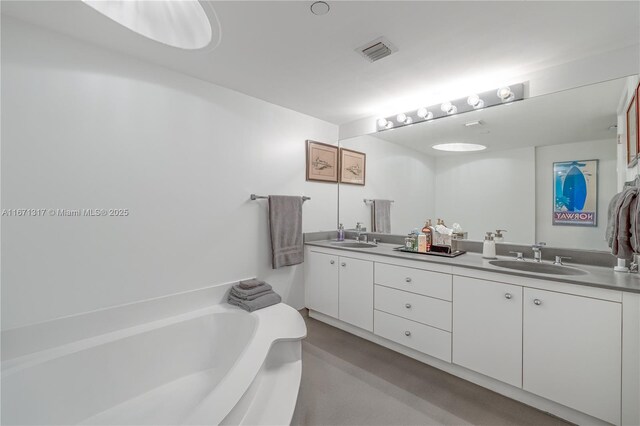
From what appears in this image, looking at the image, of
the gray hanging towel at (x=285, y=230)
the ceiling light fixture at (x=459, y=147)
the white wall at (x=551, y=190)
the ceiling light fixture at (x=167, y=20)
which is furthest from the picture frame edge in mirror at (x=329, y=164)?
the white wall at (x=551, y=190)

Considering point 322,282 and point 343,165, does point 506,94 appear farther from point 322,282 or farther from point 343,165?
Answer: point 322,282

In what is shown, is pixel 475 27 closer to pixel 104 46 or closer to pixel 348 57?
pixel 348 57

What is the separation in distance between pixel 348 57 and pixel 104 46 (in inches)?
62.2

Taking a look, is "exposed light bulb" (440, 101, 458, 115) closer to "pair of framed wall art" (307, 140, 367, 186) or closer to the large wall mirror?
the large wall mirror

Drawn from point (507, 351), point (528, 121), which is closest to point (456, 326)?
point (507, 351)

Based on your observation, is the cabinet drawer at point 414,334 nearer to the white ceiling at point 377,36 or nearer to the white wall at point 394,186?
the white wall at point 394,186

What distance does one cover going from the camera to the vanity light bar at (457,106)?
2035 millimetres

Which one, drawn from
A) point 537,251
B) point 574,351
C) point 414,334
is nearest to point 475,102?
point 537,251

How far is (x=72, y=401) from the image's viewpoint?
1459 millimetres

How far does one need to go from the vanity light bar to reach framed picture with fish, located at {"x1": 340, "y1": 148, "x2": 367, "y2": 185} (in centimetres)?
40

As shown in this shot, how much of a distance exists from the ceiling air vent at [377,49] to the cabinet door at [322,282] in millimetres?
1752

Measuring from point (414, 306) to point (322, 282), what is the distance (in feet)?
3.27

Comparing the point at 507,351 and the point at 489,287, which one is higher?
the point at 489,287

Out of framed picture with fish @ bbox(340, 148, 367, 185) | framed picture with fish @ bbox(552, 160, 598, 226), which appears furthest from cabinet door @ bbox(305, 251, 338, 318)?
framed picture with fish @ bbox(552, 160, 598, 226)
